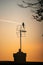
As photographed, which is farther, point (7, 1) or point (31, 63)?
point (7, 1)

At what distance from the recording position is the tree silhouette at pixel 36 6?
191 centimetres

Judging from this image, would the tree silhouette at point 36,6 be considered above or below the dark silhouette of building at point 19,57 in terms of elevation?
above

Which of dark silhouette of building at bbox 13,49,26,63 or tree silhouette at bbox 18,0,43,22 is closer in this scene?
dark silhouette of building at bbox 13,49,26,63

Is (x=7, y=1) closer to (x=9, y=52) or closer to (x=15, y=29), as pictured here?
(x=15, y=29)

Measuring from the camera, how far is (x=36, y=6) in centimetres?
192

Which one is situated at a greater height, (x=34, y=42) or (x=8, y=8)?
(x=8, y=8)

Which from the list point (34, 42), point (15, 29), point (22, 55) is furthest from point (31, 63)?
point (15, 29)

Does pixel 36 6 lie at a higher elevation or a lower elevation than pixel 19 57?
higher

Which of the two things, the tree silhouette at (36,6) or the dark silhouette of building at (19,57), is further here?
the tree silhouette at (36,6)

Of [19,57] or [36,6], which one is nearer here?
[19,57]

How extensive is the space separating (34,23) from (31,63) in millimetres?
517

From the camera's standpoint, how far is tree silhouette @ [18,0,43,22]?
191 centimetres

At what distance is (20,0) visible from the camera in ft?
6.27

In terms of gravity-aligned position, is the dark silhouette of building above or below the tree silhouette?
below
